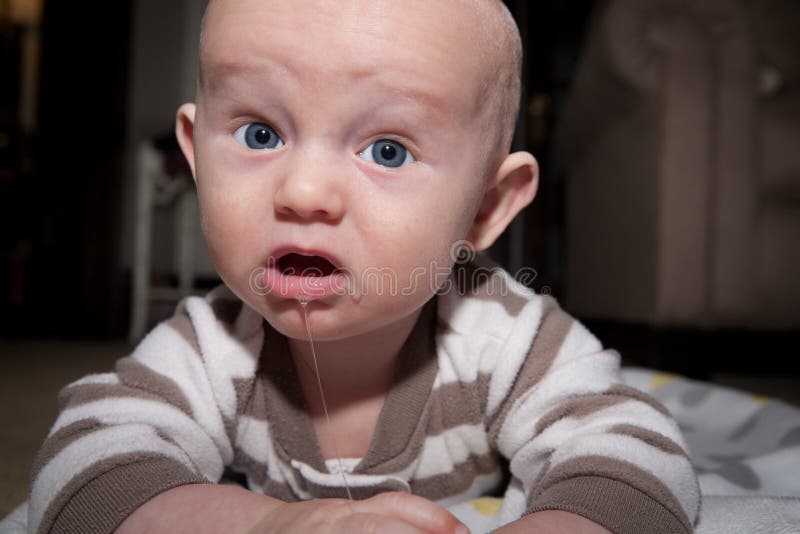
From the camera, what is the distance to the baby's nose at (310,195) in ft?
1.52

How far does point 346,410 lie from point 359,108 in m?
0.31

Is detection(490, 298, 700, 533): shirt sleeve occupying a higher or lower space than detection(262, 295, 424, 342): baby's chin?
lower

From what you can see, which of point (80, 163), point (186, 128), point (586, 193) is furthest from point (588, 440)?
point (80, 163)

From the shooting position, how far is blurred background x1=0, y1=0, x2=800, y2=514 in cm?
146

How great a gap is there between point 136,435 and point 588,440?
0.34 meters

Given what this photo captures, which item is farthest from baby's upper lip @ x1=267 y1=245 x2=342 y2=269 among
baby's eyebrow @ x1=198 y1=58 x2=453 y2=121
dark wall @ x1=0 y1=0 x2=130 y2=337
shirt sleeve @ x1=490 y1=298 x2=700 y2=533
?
dark wall @ x1=0 y1=0 x2=130 y2=337

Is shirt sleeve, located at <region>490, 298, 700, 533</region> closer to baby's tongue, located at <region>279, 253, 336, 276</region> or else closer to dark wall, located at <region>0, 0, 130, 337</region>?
baby's tongue, located at <region>279, 253, 336, 276</region>

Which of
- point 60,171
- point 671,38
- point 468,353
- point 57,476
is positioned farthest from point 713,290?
point 60,171

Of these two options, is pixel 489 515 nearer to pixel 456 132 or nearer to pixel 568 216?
pixel 456 132

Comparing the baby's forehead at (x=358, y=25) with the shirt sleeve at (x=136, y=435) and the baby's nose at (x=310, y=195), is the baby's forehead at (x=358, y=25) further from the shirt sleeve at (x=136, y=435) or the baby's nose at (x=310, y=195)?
the shirt sleeve at (x=136, y=435)

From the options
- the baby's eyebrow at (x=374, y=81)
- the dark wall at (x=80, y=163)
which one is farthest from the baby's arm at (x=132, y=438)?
the dark wall at (x=80, y=163)

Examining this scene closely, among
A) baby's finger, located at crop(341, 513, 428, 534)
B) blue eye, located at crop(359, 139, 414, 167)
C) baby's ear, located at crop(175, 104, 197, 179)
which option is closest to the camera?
baby's finger, located at crop(341, 513, 428, 534)

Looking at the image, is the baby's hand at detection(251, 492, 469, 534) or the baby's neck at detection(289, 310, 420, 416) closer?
the baby's hand at detection(251, 492, 469, 534)

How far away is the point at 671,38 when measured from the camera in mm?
1454
